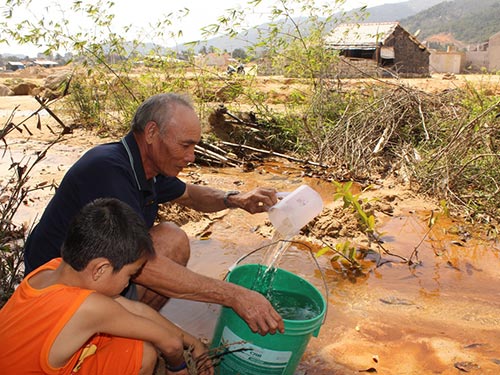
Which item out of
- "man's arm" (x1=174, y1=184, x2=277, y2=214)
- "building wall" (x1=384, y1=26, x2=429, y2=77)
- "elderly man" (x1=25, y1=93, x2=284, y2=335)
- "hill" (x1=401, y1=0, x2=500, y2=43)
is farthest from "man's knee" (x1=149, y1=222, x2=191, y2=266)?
"hill" (x1=401, y1=0, x2=500, y2=43)

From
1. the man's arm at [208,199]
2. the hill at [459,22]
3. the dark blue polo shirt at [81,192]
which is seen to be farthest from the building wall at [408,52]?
the hill at [459,22]

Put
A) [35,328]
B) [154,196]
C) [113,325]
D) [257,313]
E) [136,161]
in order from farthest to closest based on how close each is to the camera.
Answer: [154,196], [136,161], [257,313], [113,325], [35,328]

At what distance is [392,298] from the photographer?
284 centimetres

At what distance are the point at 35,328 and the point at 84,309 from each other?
15cm

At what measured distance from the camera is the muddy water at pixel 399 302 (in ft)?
7.30

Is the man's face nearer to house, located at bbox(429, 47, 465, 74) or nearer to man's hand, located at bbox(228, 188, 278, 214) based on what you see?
man's hand, located at bbox(228, 188, 278, 214)

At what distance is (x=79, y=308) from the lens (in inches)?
56.2

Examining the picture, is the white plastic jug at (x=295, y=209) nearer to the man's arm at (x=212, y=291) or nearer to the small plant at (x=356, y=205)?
the man's arm at (x=212, y=291)

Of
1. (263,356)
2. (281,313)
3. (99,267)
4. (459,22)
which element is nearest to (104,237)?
(99,267)

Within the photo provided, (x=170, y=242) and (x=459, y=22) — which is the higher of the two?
(x=170, y=242)

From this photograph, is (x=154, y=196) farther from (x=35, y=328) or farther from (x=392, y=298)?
(x=392, y=298)

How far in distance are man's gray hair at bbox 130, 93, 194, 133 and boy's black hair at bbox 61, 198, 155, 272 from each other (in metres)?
0.67

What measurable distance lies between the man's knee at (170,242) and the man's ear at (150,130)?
46 centimetres

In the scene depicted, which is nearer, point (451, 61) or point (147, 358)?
point (147, 358)
